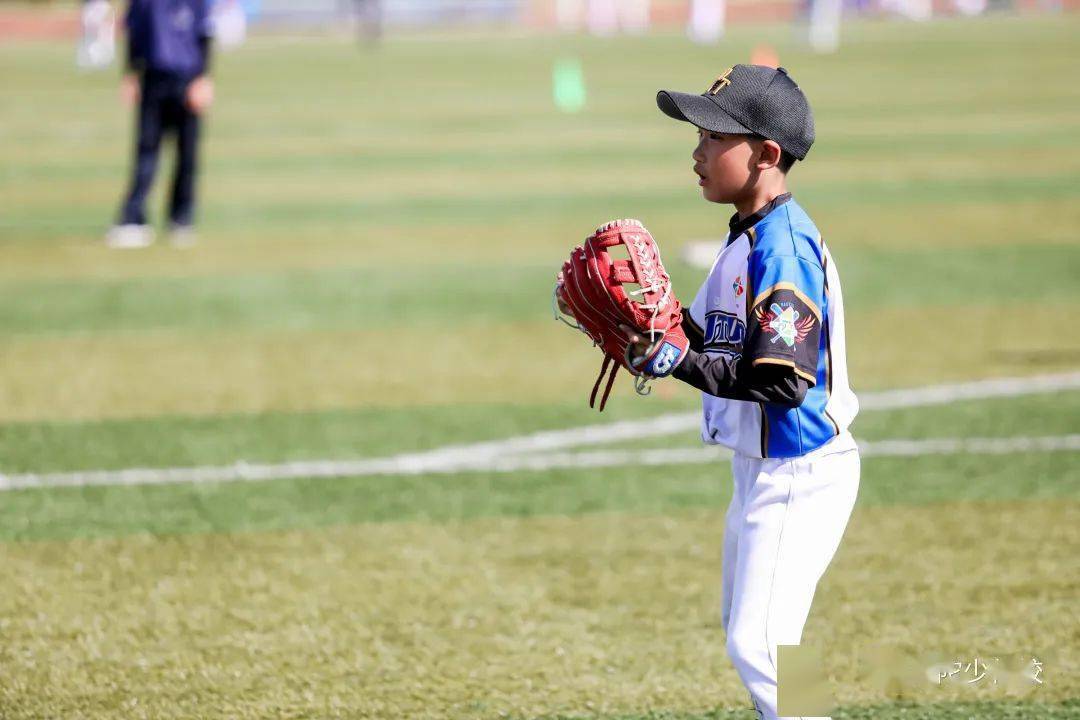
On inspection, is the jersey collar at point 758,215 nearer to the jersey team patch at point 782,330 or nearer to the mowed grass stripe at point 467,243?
the jersey team patch at point 782,330

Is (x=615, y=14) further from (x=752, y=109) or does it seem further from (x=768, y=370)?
(x=768, y=370)

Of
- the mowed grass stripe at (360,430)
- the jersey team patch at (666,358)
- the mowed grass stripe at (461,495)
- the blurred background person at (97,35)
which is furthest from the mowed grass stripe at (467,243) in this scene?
the blurred background person at (97,35)

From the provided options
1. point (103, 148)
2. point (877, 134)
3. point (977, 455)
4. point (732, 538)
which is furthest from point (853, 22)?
point (732, 538)

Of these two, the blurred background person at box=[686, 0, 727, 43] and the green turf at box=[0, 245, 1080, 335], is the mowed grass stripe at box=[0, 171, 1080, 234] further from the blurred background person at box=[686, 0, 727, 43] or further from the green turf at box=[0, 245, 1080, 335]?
the blurred background person at box=[686, 0, 727, 43]

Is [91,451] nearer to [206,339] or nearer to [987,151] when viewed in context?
[206,339]

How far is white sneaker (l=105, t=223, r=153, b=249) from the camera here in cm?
1419

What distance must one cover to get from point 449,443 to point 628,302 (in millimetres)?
4183

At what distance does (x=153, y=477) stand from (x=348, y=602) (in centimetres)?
195

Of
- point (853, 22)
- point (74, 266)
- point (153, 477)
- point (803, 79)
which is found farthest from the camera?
point (853, 22)

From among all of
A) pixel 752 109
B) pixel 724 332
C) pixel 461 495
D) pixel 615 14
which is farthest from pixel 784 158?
pixel 615 14

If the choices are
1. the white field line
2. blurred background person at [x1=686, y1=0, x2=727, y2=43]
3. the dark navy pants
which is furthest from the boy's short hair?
blurred background person at [x1=686, y1=0, x2=727, y2=43]

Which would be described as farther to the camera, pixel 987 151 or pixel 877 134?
pixel 877 134

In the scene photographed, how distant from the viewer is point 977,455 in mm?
7555

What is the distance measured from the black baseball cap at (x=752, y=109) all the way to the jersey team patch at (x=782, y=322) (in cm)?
44
